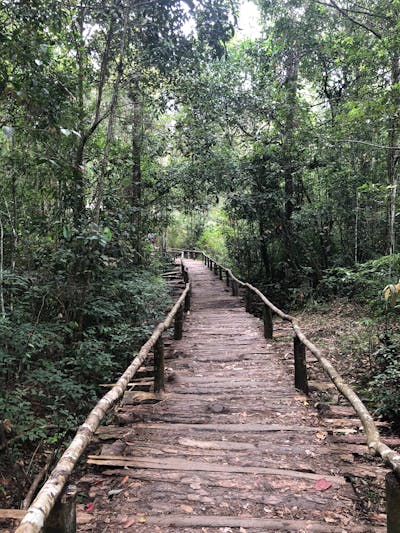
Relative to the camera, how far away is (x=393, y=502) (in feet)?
6.89

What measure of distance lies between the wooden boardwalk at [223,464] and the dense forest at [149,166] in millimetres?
1532

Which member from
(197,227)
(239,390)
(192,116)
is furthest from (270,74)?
(197,227)

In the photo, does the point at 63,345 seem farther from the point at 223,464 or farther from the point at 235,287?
the point at 235,287

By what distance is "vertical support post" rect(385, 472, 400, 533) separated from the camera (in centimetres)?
208

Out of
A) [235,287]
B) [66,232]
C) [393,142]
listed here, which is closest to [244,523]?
[66,232]

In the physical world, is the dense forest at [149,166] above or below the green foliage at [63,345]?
above

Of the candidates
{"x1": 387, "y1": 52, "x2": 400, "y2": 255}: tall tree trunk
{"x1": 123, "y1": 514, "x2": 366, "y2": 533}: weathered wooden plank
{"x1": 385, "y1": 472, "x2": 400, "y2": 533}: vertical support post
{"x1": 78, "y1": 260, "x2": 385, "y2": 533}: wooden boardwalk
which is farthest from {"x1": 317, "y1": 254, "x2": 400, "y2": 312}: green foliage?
{"x1": 385, "y1": 472, "x2": 400, "y2": 533}: vertical support post

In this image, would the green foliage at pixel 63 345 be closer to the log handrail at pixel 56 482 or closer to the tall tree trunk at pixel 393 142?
the log handrail at pixel 56 482

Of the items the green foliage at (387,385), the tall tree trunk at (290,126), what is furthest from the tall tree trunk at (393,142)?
the tall tree trunk at (290,126)

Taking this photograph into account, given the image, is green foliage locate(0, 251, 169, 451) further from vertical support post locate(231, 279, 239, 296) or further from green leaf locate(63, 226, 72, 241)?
vertical support post locate(231, 279, 239, 296)

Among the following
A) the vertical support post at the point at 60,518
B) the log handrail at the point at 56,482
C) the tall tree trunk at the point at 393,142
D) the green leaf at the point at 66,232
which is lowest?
the vertical support post at the point at 60,518

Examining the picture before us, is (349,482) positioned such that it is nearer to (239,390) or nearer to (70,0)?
(239,390)

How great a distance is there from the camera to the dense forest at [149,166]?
5617mm

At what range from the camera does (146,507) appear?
283cm
